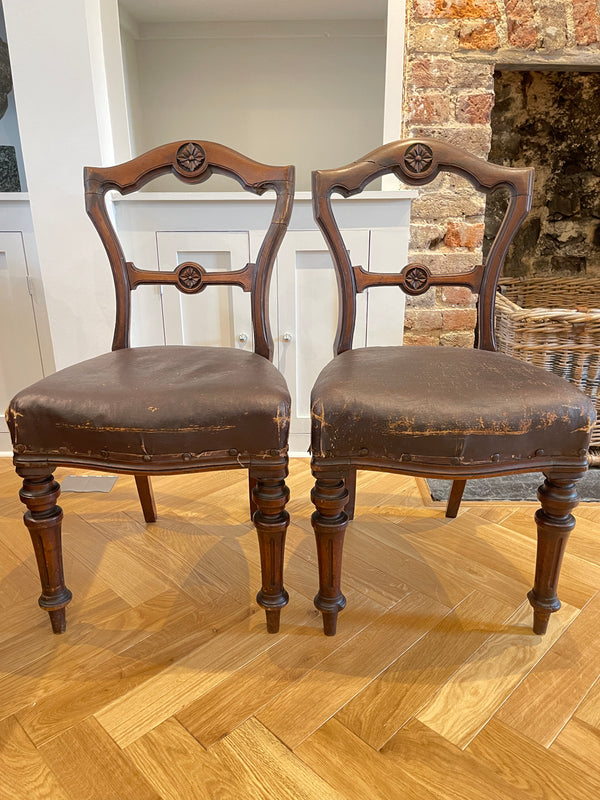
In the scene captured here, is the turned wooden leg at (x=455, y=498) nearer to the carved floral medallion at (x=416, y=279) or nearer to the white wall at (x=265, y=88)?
the carved floral medallion at (x=416, y=279)

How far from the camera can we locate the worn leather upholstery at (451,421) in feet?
2.60

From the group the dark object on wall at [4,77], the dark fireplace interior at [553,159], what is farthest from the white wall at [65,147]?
the dark fireplace interior at [553,159]

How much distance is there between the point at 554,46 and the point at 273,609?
5.82 ft

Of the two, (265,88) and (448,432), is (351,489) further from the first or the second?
(265,88)

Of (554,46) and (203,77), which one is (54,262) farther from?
(554,46)

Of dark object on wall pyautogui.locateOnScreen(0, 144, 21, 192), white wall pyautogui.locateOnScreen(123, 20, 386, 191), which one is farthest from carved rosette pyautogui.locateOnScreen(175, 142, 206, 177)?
white wall pyautogui.locateOnScreen(123, 20, 386, 191)

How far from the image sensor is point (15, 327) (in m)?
1.73

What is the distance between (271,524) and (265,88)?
194 cm

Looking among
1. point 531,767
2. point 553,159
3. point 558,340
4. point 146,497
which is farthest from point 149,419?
point 553,159

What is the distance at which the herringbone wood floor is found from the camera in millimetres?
732

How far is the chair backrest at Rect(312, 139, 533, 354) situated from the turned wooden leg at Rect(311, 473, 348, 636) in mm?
400

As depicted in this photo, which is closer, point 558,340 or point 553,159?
point 558,340

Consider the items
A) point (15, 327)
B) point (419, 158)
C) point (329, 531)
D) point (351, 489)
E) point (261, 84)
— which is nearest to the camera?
point (329, 531)

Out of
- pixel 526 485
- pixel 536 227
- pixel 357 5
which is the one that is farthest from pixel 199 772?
pixel 536 227
